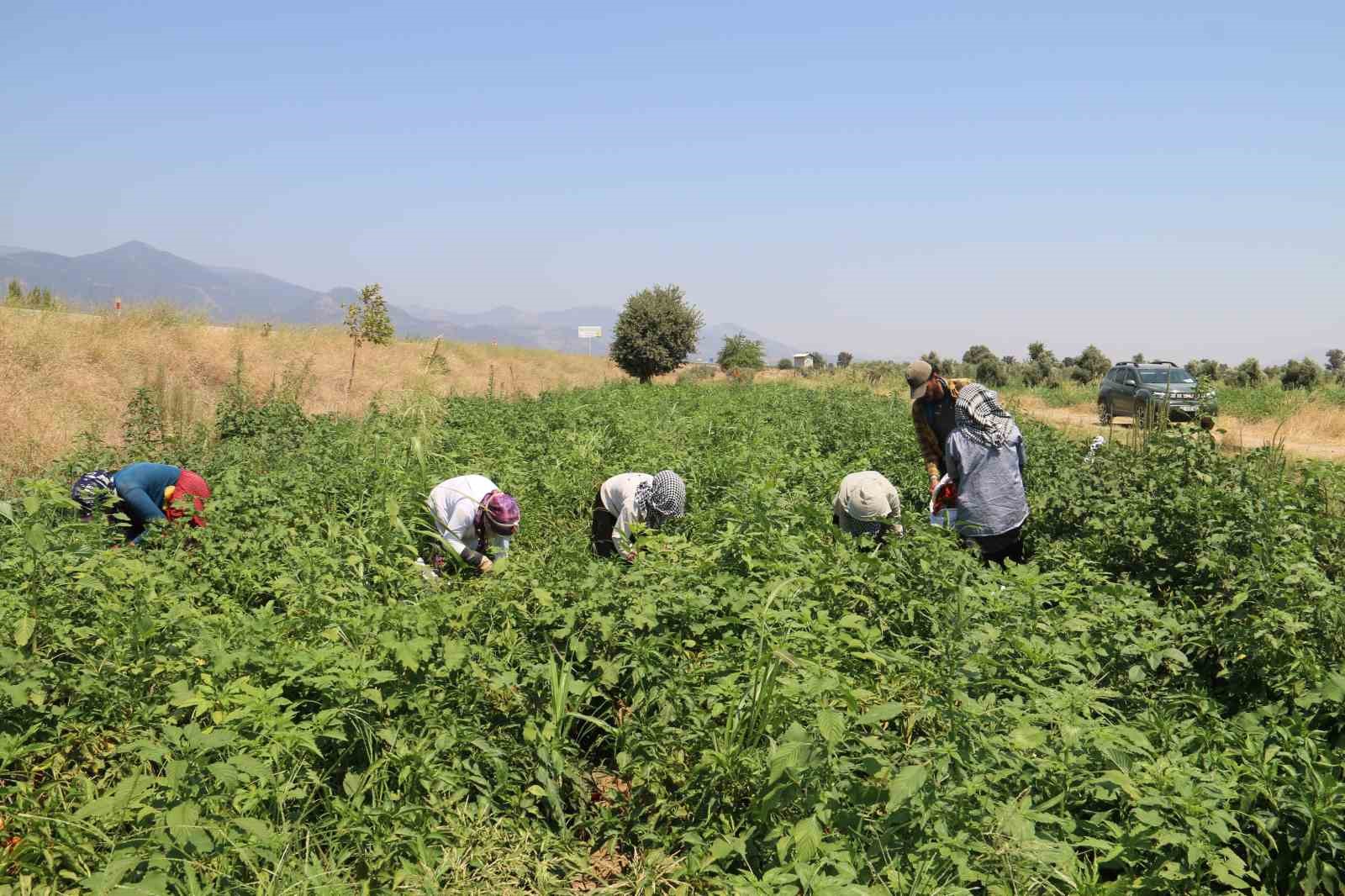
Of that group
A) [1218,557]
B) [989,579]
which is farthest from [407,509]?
[1218,557]

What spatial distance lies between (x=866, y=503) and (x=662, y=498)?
4.30 feet

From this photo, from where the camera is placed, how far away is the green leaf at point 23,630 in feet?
10.1

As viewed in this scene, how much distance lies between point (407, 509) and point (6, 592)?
263 cm

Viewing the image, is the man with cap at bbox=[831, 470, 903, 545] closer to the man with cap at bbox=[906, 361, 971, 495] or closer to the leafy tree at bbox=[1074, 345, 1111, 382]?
the man with cap at bbox=[906, 361, 971, 495]

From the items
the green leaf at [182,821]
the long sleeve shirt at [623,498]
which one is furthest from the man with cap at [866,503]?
the green leaf at [182,821]

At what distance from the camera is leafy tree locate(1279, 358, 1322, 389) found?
26.2 metres

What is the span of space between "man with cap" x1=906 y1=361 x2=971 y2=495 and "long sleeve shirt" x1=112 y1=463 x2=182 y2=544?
524 cm

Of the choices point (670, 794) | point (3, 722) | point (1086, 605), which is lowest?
point (670, 794)

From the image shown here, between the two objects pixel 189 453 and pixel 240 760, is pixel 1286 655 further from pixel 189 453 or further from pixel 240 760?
pixel 189 453

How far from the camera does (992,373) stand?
35312mm

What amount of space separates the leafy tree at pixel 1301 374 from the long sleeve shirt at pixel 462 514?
28842 millimetres

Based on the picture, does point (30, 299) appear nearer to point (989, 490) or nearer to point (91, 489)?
point (91, 489)

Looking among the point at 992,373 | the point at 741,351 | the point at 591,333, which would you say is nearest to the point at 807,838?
the point at 992,373

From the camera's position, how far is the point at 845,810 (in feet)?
8.47
